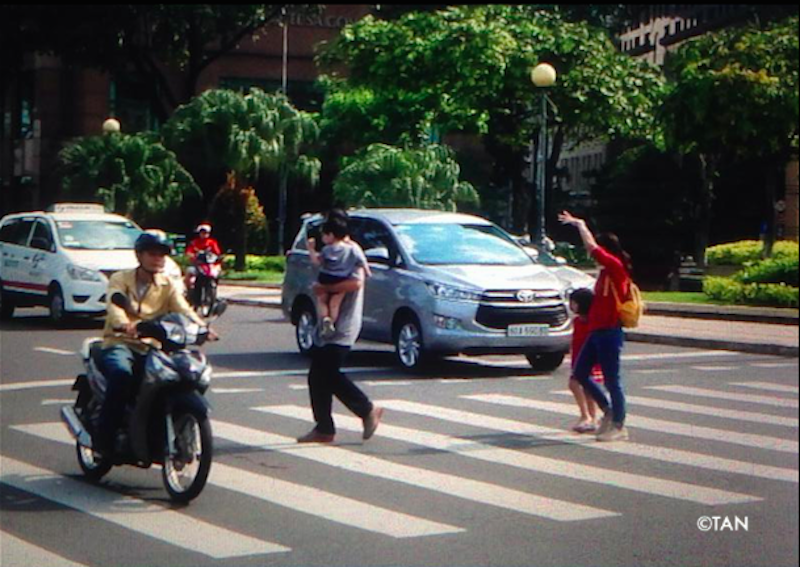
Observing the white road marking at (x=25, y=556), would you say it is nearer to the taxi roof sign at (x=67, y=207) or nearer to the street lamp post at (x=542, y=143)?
the taxi roof sign at (x=67, y=207)

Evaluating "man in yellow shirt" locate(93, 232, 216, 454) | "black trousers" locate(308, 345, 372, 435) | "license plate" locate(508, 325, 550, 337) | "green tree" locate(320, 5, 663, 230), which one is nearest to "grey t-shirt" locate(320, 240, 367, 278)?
"man in yellow shirt" locate(93, 232, 216, 454)

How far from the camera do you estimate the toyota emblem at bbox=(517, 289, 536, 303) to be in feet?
22.9

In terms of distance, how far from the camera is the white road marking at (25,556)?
4.61 meters

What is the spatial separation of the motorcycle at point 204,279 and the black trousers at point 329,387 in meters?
10.4

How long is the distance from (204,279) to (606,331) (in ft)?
45.6

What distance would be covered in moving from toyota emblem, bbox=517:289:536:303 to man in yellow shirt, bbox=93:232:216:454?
1851 mm

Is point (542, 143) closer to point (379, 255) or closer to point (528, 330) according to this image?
point (528, 330)

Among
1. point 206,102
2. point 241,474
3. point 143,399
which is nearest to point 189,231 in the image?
point 143,399

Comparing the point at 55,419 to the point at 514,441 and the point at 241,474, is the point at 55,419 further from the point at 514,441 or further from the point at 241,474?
the point at 514,441

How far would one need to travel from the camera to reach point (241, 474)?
21.4 feet

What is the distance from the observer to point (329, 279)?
5891 millimetres

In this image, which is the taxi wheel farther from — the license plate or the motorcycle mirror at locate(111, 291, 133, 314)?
the motorcycle mirror at locate(111, 291, 133, 314)

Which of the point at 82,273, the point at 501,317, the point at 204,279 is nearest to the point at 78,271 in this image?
the point at 82,273

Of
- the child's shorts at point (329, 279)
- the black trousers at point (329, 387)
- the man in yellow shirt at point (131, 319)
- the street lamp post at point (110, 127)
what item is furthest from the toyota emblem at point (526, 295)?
the street lamp post at point (110, 127)
